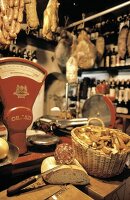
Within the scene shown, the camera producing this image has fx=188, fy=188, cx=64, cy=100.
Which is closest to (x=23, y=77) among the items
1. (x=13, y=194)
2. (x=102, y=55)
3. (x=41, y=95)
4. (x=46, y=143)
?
(x=46, y=143)

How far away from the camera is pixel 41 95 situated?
3889 mm

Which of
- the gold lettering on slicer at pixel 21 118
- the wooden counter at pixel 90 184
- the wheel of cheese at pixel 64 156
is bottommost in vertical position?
the wooden counter at pixel 90 184

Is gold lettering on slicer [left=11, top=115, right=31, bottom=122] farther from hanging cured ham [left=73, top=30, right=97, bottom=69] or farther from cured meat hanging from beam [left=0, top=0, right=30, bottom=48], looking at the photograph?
hanging cured ham [left=73, top=30, right=97, bottom=69]

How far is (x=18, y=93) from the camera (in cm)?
101

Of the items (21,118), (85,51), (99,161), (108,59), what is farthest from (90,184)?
(108,59)

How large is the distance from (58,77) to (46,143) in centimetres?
358

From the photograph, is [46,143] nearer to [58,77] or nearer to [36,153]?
[36,153]

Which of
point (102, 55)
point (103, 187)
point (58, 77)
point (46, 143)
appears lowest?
point (103, 187)

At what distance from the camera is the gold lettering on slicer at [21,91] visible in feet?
3.28

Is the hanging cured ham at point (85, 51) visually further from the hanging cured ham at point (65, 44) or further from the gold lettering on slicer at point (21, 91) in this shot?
the gold lettering on slicer at point (21, 91)

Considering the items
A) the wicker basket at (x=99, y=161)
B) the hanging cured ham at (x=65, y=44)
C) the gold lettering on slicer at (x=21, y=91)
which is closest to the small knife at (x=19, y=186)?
the wicker basket at (x=99, y=161)

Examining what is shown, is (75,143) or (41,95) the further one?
(41,95)

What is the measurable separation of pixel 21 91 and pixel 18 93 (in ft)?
0.07

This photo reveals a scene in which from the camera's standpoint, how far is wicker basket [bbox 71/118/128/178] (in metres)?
0.90
